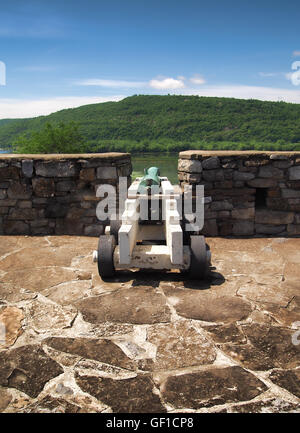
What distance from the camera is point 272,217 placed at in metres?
4.88

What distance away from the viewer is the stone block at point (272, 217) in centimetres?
486

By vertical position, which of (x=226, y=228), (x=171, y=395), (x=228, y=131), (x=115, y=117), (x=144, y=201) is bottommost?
(x=171, y=395)

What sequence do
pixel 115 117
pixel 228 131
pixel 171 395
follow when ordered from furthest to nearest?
pixel 115 117, pixel 228 131, pixel 171 395

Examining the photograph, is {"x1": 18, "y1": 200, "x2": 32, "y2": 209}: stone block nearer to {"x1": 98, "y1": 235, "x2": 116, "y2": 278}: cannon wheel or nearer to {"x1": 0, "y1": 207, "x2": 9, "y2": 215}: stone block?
{"x1": 0, "y1": 207, "x2": 9, "y2": 215}: stone block

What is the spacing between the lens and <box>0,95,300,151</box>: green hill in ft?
116

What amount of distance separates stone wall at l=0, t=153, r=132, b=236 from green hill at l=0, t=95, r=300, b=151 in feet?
79.2

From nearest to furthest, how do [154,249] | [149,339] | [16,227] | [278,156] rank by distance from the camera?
[149,339], [154,249], [278,156], [16,227]

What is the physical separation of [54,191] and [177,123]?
4331cm

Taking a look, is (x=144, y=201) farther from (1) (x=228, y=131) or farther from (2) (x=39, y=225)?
(1) (x=228, y=131)

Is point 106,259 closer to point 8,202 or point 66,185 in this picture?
point 66,185

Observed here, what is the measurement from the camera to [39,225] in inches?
197

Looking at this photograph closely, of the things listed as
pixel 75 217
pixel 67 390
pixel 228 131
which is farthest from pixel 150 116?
pixel 67 390

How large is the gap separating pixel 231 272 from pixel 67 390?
2.14m

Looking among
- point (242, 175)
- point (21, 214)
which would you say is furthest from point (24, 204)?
point (242, 175)
